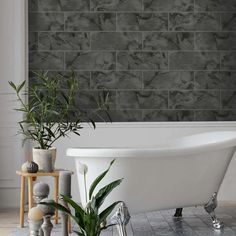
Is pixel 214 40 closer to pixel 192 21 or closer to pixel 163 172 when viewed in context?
pixel 192 21

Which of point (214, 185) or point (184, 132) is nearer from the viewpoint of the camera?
point (214, 185)

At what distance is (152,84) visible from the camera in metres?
6.21

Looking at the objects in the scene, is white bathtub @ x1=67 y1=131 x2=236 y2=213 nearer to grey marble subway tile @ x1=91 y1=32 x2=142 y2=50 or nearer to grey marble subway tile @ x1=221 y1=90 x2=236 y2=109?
grey marble subway tile @ x1=221 y1=90 x2=236 y2=109

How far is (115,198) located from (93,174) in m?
0.24

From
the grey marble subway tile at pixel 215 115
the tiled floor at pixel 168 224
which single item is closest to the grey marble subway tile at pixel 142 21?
the grey marble subway tile at pixel 215 115

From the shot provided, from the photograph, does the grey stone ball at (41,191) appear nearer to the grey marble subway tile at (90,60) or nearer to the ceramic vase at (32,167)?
the ceramic vase at (32,167)

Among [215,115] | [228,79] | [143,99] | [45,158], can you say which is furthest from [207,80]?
[45,158]

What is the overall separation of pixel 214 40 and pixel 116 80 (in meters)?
1.18

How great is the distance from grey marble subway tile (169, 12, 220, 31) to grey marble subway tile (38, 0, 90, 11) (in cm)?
96

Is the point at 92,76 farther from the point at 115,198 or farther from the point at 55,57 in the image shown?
the point at 115,198

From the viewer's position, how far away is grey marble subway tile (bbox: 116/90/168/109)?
6.20m

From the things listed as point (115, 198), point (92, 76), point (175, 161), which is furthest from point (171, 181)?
point (92, 76)

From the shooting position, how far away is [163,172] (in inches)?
167

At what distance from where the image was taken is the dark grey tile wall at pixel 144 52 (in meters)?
6.18
